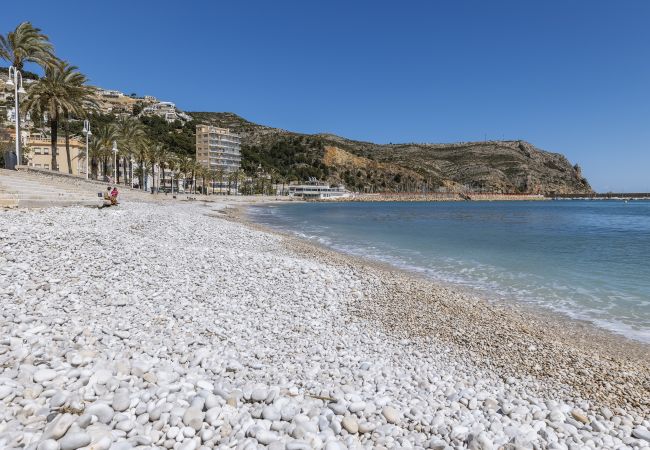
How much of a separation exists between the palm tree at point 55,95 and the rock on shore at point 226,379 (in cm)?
3704

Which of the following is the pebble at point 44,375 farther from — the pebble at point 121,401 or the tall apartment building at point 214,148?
the tall apartment building at point 214,148

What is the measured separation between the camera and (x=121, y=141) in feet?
195

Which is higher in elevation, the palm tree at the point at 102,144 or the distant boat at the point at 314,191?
the palm tree at the point at 102,144

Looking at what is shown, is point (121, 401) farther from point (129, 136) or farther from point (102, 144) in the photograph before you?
point (129, 136)

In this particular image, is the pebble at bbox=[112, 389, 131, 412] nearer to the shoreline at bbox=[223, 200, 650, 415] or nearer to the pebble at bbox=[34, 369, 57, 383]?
the pebble at bbox=[34, 369, 57, 383]

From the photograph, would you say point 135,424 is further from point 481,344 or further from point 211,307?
point 481,344

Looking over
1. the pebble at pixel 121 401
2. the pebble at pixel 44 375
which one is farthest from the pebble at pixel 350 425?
the pebble at pixel 44 375

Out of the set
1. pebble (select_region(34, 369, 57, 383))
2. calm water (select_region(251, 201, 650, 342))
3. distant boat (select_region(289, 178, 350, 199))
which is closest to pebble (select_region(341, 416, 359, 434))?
pebble (select_region(34, 369, 57, 383))

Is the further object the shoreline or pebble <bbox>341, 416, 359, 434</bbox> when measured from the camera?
the shoreline

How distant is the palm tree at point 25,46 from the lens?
33.2 m

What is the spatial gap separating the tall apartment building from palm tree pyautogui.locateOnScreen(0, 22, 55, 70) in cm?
12218

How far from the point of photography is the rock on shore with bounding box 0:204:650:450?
394 centimetres

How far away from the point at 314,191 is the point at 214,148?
43.3m

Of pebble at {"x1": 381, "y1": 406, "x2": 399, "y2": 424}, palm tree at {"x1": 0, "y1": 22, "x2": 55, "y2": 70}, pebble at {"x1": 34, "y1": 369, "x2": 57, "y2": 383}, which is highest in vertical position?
palm tree at {"x1": 0, "y1": 22, "x2": 55, "y2": 70}
